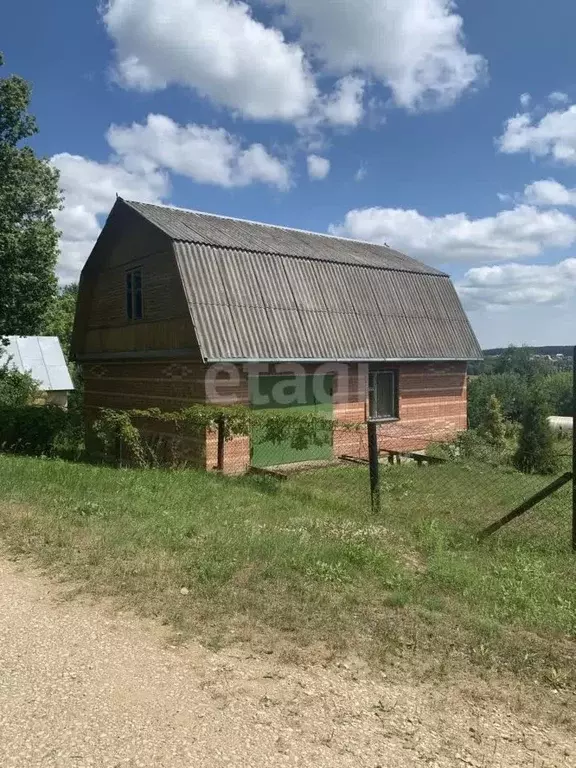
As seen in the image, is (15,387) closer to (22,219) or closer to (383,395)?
(22,219)

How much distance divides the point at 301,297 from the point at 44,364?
19.3 m

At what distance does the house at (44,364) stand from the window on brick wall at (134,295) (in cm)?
1378

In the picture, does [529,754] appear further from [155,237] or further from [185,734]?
[155,237]

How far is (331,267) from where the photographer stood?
15.8 meters

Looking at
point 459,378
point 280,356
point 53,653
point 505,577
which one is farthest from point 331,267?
point 53,653

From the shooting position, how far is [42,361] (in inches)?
1157

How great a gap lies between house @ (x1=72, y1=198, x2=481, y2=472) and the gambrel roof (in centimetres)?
4

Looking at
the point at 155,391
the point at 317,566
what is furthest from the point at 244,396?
the point at 317,566

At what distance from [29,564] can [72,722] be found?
8.46 feet

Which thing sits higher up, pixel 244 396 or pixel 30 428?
pixel 244 396

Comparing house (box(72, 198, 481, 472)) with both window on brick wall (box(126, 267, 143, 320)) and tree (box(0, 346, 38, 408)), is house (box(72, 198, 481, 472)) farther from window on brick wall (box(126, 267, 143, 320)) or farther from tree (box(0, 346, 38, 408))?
tree (box(0, 346, 38, 408))

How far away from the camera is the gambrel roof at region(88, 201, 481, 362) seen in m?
13.0

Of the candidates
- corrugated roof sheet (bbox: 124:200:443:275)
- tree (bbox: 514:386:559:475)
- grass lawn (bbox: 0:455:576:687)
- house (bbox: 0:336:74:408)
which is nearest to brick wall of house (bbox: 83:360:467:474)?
tree (bbox: 514:386:559:475)

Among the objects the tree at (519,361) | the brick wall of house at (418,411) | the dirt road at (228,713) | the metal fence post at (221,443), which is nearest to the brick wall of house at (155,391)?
the metal fence post at (221,443)
